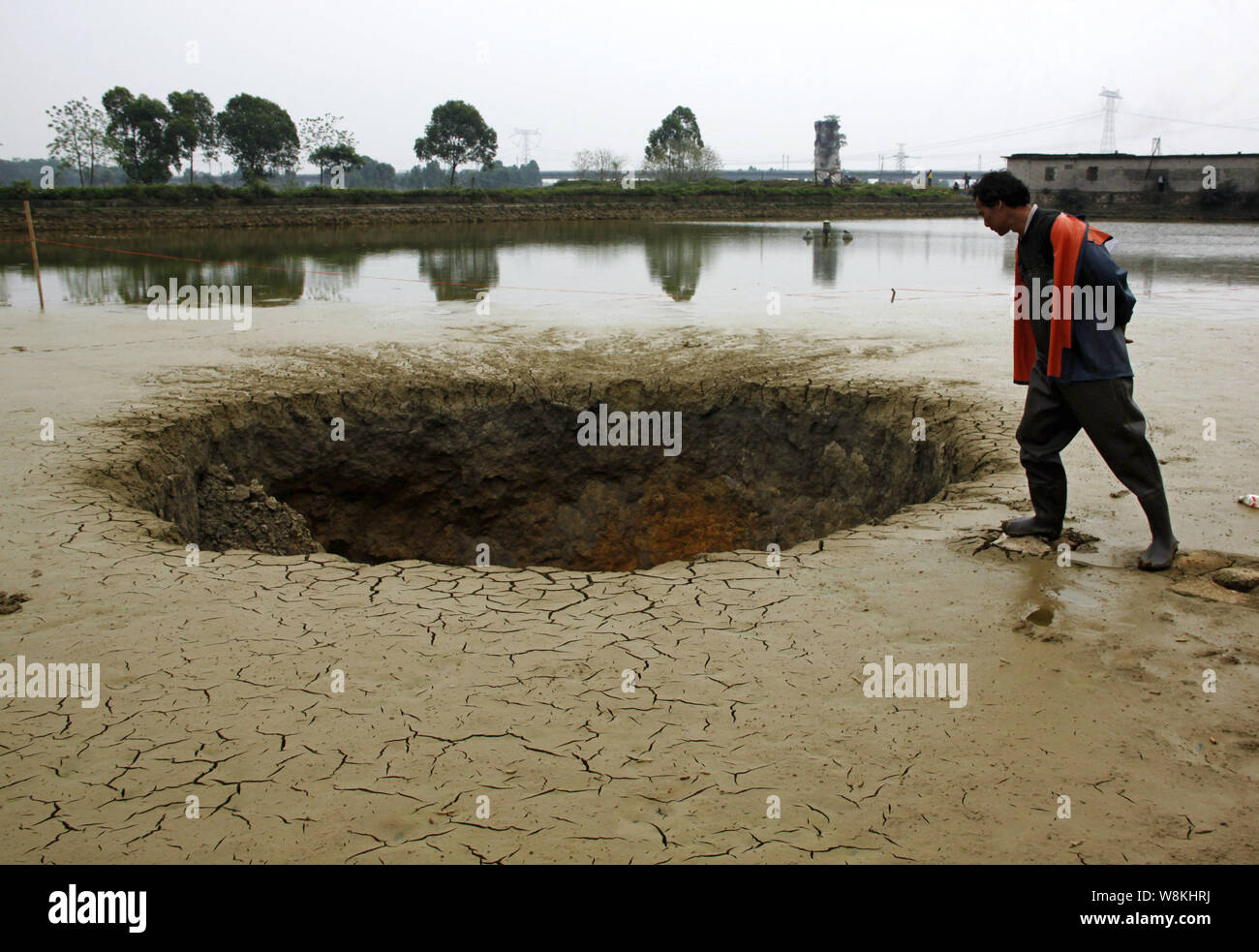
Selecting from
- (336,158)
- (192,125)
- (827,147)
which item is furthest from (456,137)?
(827,147)

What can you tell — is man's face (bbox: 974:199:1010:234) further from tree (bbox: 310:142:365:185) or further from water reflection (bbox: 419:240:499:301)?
tree (bbox: 310:142:365:185)

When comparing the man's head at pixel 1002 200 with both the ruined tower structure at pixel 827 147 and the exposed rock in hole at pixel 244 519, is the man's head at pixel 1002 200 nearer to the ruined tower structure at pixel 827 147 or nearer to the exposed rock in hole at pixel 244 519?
the exposed rock in hole at pixel 244 519

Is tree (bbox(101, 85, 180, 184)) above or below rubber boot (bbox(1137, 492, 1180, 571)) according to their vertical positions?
above

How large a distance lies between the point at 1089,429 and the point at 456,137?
2639 inches

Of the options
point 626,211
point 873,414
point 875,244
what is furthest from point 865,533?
point 626,211

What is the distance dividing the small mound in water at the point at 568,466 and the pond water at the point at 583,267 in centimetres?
384

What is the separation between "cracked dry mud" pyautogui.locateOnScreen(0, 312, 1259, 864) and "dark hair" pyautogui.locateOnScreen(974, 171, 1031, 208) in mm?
1623

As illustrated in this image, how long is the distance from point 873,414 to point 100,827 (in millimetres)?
6526

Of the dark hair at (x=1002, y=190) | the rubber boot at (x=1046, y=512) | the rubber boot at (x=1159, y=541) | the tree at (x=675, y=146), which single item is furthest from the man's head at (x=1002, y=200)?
the tree at (x=675, y=146)

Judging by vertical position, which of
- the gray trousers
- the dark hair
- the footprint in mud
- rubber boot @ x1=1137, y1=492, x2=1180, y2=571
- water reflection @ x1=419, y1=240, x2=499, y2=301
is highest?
water reflection @ x1=419, y1=240, x2=499, y2=301

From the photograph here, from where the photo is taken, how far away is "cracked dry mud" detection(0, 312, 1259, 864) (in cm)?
237

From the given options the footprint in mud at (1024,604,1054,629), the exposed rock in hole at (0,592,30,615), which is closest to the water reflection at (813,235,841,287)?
the footprint in mud at (1024,604,1054,629)

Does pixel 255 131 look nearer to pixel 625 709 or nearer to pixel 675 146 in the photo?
pixel 675 146

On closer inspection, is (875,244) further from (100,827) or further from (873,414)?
(100,827)
